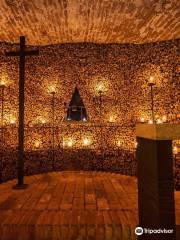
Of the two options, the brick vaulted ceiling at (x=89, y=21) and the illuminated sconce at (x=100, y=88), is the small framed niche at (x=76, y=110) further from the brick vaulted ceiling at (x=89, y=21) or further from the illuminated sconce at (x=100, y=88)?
the brick vaulted ceiling at (x=89, y=21)

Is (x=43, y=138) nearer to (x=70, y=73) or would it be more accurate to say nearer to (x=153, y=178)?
(x=70, y=73)

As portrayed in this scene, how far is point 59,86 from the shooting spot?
23.5 feet

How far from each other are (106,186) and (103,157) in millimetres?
2530

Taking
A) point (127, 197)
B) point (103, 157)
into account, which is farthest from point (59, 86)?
point (127, 197)

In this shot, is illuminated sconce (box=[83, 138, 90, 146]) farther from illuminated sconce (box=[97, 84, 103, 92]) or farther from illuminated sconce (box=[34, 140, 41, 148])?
illuminated sconce (box=[97, 84, 103, 92])

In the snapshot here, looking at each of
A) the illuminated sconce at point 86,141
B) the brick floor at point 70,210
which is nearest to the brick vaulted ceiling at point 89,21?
the illuminated sconce at point 86,141

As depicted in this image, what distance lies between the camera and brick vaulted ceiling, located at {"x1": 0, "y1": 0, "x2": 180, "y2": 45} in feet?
16.4

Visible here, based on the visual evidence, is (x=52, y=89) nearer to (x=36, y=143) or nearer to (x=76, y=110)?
(x=76, y=110)

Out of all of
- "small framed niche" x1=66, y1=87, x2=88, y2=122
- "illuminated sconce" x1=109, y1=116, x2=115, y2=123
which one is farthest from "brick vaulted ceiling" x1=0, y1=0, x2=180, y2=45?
"illuminated sconce" x1=109, y1=116, x2=115, y2=123

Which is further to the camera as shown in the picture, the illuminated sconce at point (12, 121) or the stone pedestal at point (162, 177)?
the illuminated sconce at point (12, 121)

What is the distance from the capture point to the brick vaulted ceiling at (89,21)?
5.00 m

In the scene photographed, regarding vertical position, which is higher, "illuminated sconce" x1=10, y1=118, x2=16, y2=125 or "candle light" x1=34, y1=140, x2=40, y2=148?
"illuminated sconce" x1=10, y1=118, x2=16, y2=125

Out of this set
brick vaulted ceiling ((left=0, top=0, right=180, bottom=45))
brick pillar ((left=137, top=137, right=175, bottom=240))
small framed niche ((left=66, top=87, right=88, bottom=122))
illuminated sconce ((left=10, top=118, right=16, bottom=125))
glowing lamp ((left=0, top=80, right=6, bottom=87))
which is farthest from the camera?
small framed niche ((left=66, top=87, right=88, bottom=122))

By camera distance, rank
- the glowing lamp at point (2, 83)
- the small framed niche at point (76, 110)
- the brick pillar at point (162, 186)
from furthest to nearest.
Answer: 1. the small framed niche at point (76, 110)
2. the glowing lamp at point (2, 83)
3. the brick pillar at point (162, 186)
